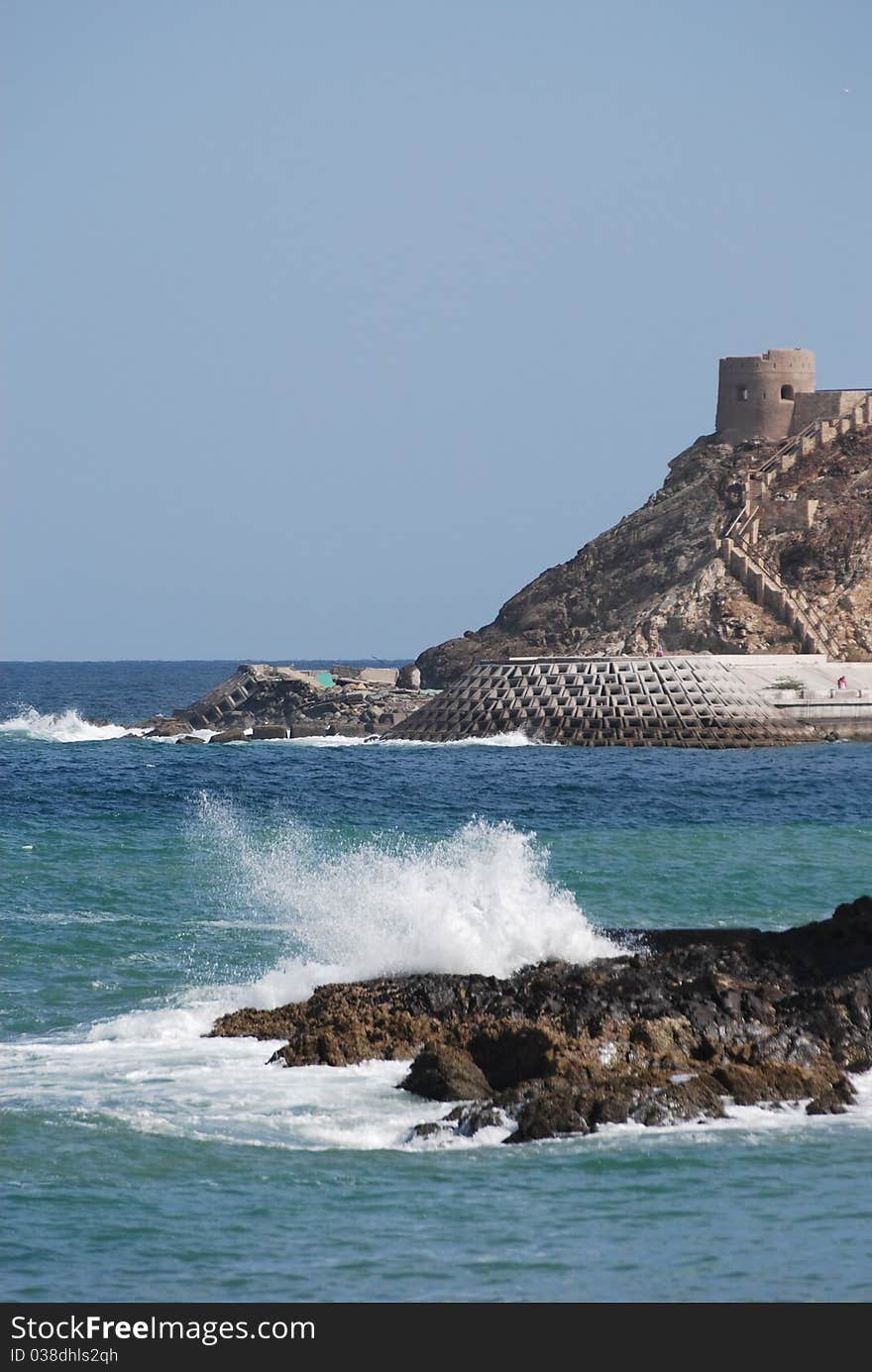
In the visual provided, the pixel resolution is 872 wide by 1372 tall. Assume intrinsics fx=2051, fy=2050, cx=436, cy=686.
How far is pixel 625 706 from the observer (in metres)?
68.9

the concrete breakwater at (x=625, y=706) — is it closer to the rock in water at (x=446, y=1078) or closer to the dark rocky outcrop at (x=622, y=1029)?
the dark rocky outcrop at (x=622, y=1029)

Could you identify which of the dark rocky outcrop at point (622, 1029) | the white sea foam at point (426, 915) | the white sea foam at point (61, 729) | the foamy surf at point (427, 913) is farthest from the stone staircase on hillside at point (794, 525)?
the dark rocky outcrop at point (622, 1029)

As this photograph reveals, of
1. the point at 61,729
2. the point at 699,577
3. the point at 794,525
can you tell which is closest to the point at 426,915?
the point at 699,577

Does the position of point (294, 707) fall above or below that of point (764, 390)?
below

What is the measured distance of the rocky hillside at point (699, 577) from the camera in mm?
86375

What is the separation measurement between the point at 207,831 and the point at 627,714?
1233 inches

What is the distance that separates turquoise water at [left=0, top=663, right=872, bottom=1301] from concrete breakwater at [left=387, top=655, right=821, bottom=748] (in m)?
24.0

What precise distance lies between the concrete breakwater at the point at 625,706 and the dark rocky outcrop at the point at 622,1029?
153 feet

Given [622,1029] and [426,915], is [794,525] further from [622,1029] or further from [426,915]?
[622,1029]

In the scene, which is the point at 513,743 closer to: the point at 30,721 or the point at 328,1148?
the point at 30,721

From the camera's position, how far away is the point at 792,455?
95.6 metres

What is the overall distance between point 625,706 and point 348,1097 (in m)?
52.5

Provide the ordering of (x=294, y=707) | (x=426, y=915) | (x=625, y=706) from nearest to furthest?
(x=426, y=915)
(x=625, y=706)
(x=294, y=707)
